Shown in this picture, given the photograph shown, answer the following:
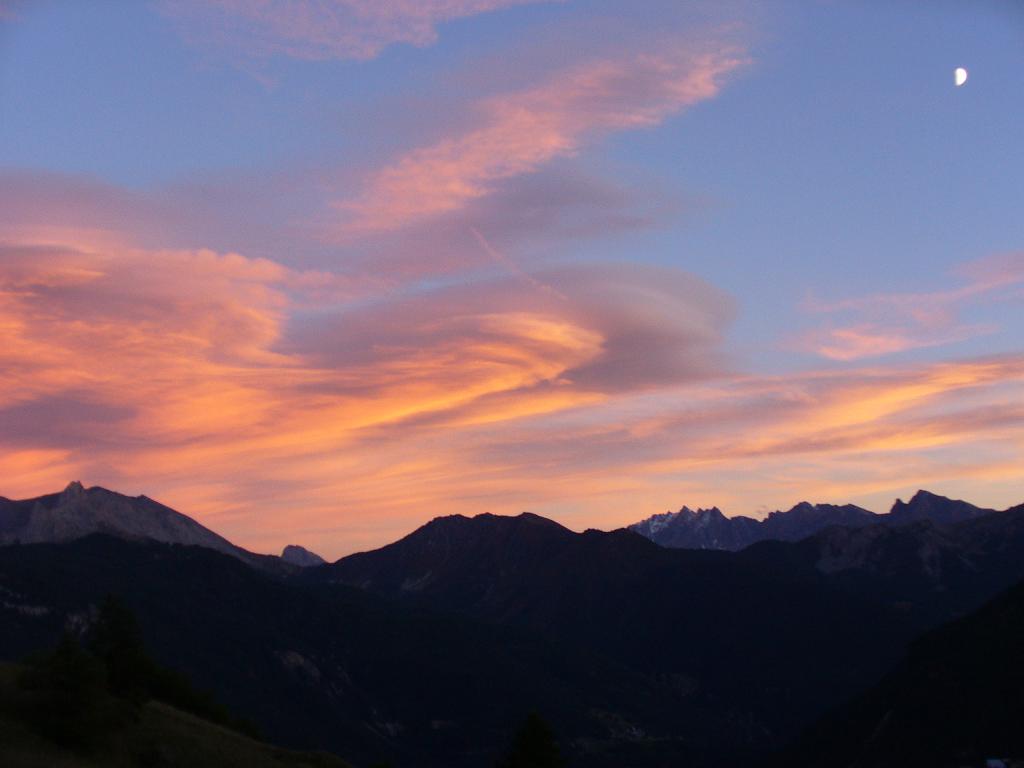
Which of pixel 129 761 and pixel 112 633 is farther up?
pixel 112 633

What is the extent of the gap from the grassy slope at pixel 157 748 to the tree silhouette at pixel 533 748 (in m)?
15.2

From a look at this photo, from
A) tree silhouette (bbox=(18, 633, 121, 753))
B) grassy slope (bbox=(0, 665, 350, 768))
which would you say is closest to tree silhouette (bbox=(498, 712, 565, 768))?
grassy slope (bbox=(0, 665, 350, 768))

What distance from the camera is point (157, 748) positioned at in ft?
277

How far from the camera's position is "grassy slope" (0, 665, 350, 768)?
7600cm

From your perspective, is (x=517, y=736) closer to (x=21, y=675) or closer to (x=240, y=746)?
(x=240, y=746)

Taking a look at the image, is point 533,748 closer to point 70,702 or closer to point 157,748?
point 157,748

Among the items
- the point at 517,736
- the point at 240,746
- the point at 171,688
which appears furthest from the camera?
the point at 171,688

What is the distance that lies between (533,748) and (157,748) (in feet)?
110

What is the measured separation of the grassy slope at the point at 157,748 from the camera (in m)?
76.0

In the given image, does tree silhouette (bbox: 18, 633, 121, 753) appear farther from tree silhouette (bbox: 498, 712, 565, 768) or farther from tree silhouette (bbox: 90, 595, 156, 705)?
tree silhouette (bbox: 498, 712, 565, 768)

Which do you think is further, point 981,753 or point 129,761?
point 981,753

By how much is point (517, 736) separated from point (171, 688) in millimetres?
38981

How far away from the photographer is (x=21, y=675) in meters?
84.9

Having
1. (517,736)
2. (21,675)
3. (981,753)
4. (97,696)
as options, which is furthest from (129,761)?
(981,753)
